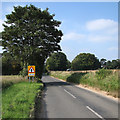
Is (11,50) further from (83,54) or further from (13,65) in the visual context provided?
(83,54)

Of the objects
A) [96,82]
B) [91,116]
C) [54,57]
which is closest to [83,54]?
[54,57]

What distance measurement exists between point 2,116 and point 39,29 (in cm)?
2336

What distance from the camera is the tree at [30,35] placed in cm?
2756

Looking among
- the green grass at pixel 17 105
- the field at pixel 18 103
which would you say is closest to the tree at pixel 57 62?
the field at pixel 18 103

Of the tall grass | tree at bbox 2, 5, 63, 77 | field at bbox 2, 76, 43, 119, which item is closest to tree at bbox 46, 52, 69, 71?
tree at bbox 2, 5, 63, 77

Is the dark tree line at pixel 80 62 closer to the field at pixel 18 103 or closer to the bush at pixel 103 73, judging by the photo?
the bush at pixel 103 73

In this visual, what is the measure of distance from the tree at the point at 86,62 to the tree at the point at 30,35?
58.3m

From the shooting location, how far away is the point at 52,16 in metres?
30.3

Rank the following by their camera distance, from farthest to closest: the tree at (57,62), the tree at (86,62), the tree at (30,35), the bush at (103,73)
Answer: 1. the tree at (57,62)
2. the tree at (86,62)
3. the tree at (30,35)
4. the bush at (103,73)

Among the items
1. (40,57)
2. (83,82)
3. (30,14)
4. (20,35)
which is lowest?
(83,82)

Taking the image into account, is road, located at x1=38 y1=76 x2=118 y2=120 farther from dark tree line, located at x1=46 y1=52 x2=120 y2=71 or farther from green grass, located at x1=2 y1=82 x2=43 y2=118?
dark tree line, located at x1=46 y1=52 x2=120 y2=71

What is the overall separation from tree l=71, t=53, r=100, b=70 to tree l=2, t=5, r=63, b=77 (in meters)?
58.3

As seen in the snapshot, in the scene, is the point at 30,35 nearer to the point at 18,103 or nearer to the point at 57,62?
the point at 18,103

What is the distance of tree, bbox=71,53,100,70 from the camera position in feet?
284
